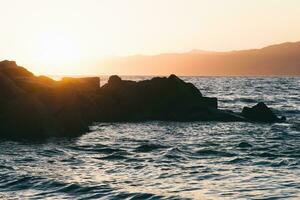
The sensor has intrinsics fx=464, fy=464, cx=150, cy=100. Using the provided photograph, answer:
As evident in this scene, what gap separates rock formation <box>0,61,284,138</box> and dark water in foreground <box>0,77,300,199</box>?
7.50ft

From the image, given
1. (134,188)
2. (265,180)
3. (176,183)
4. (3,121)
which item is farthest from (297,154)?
(3,121)

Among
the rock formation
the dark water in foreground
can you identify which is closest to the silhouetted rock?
the rock formation

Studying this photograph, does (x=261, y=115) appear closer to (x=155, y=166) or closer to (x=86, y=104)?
(x=86, y=104)

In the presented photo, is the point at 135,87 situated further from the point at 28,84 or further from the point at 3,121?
the point at 3,121

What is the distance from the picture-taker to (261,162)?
21344 millimetres

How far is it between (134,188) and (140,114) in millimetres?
30499

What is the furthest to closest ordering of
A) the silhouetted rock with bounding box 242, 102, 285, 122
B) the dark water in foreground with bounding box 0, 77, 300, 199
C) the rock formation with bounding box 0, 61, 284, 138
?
the silhouetted rock with bounding box 242, 102, 285, 122
the rock formation with bounding box 0, 61, 284, 138
the dark water in foreground with bounding box 0, 77, 300, 199

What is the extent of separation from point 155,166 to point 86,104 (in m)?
24.3

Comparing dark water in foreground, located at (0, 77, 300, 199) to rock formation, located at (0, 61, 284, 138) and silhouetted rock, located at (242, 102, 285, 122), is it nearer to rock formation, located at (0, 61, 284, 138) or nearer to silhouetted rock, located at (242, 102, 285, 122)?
rock formation, located at (0, 61, 284, 138)

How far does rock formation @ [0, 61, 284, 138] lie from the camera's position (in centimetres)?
3083

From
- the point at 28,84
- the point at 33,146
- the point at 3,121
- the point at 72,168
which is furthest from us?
the point at 28,84

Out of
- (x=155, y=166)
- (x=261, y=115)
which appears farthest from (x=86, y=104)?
(x=155, y=166)

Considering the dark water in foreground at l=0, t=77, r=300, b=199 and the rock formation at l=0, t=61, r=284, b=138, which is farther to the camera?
the rock formation at l=0, t=61, r=284, b=138

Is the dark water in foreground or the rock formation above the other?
the rock formation
